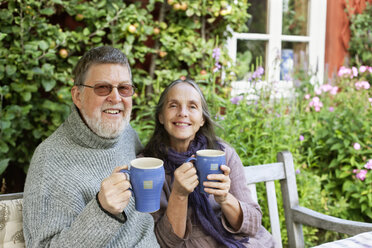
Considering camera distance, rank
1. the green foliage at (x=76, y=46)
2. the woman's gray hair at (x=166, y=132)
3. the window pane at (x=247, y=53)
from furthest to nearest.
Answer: the window pane at (x=247, y=53), the green foliage at (x=76, y=46), the woman's gray hair at (x=166, y=132)

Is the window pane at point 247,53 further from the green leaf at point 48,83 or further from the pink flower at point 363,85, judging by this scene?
the green leaf at point 48,83

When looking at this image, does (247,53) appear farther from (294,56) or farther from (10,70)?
(10,70)

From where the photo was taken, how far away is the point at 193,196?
1705 millimetres

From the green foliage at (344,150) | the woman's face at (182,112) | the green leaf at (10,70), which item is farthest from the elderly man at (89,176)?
the green foliage at (344,150)

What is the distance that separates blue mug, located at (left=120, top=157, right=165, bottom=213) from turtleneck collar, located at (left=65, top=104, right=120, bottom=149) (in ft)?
0.98

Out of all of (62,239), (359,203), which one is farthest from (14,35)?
(359,203)

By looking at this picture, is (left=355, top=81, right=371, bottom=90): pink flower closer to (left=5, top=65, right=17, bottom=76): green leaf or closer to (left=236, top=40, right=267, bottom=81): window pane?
(left=236, top=40, right=267, bottom=81): window pane

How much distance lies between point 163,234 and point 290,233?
0.88 m

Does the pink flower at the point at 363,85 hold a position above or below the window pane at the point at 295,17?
below

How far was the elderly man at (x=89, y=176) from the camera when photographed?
1112mm

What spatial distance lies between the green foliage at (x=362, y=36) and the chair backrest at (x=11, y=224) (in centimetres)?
478

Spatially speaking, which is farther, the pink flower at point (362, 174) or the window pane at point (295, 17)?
the window pane at point (295, 17)

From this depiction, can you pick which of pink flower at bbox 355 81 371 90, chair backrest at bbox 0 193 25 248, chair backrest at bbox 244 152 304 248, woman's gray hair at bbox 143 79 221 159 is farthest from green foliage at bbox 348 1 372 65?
chair backrest at bbox 0 193 25 248

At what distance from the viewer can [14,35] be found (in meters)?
2.81
